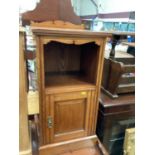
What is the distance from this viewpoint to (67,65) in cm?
123

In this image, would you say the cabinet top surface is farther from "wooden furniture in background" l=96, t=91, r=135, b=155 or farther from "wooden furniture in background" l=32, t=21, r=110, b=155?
"wooden furniture in background" l=96, t=91, r=135, b=155

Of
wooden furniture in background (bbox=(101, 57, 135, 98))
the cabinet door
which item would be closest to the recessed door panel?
the cabinet door

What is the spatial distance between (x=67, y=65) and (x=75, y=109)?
347mm

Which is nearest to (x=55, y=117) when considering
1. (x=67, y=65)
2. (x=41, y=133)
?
(x=41, y=133)

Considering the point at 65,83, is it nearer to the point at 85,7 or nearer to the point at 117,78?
the point at 117,78

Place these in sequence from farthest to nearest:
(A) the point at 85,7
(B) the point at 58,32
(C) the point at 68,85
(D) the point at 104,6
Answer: (A) the point at 85,7, (D) the point at 104,6, (C) the point at 68,85, (B) the point at 58,32

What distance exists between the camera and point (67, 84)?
3.34ft

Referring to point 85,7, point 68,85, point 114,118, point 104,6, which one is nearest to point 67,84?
point 68,85

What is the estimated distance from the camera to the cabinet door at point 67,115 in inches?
37.9

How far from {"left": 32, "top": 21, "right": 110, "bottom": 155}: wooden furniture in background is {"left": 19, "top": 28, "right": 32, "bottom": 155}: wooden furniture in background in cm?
7

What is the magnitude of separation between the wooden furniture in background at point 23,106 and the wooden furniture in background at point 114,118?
20.2 inches

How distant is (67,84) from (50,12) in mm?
537

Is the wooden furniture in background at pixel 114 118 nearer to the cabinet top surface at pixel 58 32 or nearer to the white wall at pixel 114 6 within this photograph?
the cabinet top surface at pixel 58 32
